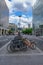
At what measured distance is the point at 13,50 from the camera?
16.6 meters

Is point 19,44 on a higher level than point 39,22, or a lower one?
lower

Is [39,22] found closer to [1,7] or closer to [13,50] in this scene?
[1,7]

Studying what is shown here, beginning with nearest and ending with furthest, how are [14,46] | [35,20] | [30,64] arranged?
[30,64] < [14,46] < [35,20]

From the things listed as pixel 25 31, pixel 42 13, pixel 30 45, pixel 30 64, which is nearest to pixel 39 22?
pixel 42 13

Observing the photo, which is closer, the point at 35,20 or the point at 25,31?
the point at 35,20

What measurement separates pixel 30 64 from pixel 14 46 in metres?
6.99

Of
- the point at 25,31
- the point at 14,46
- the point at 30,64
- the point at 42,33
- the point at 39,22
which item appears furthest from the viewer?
the point at 25,31

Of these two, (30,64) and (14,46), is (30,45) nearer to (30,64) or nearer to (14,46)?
(14,46)

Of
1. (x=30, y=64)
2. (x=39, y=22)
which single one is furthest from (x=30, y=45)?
(x=39, y=22)

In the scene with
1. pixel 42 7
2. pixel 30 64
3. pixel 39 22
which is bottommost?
pixel 30 64

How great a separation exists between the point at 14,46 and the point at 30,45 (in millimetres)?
3403

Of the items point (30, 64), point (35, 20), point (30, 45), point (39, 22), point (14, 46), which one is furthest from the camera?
point (35, 20)

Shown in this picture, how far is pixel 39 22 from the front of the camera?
96.0 m

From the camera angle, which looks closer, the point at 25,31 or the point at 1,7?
the point at 1,7
